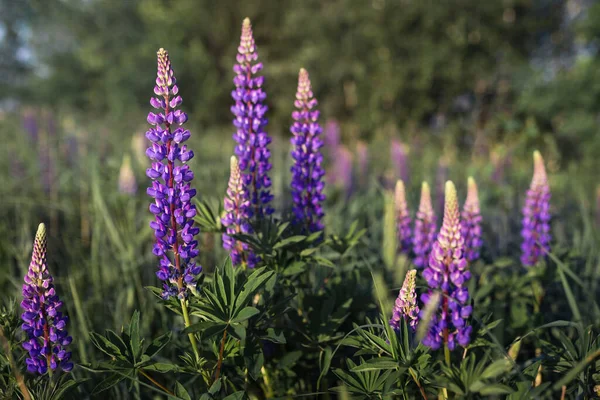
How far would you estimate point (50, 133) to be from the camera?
6473 mm

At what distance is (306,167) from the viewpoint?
84.7 inches

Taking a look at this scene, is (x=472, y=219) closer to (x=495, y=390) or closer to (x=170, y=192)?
(x=495, y=390)

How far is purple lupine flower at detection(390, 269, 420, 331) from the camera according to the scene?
4.82 feet

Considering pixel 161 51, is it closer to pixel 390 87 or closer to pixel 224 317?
pixel 224 317

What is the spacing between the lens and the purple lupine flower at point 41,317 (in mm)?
1449

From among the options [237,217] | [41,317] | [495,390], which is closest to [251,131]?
[237,217]

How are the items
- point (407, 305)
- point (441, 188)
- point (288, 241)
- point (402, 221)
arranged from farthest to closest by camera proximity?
1. point (441, 188)
2. point (402, 221)
3. point (288, 241)
4. point (407, 305)

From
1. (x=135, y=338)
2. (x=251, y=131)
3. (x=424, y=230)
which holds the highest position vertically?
(x=251, y=131)

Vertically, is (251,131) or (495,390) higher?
(251,131)

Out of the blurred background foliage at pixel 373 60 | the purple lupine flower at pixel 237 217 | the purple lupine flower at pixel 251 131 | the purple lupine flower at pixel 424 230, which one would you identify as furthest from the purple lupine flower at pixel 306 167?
the blurred background foliage at pixel 373 60

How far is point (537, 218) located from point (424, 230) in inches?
27.7

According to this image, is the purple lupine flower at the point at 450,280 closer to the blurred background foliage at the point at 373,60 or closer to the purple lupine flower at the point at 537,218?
the purple lupine flower at the point at 537,218

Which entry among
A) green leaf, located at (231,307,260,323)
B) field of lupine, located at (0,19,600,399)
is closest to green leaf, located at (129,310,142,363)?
field of lupine, located at (0,19,600,399)

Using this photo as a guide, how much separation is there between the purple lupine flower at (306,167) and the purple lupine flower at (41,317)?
98 centimetres
